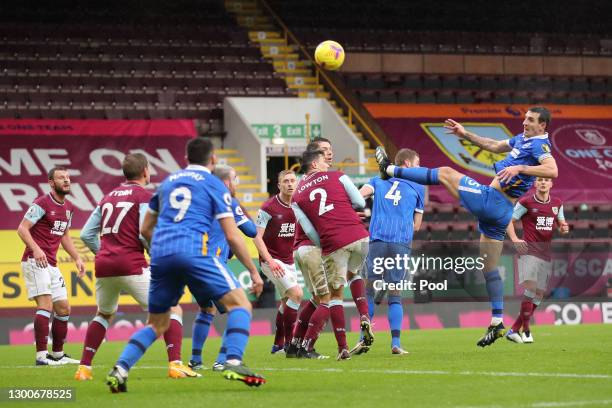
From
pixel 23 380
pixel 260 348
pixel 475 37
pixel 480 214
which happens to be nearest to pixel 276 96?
pixel 475 37

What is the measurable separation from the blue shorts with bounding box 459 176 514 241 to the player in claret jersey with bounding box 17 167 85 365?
4.55 m

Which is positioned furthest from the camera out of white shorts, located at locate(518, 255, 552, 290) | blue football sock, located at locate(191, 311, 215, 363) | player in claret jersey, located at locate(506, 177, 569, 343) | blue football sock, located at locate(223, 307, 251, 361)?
player in claret jersey, located at locate(506, 177, 569, 343)

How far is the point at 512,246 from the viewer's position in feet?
66.8

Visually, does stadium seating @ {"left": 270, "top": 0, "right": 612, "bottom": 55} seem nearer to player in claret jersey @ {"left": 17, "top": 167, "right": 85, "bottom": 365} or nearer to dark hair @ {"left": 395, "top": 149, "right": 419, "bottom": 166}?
dark hair @ {"left": 395, "top": 149, "right": 419, "bottom": 166}

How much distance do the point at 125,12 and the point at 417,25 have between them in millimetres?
9023

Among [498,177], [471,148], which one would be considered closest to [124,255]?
[498,177]

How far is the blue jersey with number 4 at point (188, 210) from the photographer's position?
26.6 feet

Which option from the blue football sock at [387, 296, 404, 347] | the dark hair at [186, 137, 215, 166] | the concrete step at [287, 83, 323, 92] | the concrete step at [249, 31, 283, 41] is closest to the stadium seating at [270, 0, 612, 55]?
the concrete step at [249, 31, 283, 41]

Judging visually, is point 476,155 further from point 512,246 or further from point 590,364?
point 590,364

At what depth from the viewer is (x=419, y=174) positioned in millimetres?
11555

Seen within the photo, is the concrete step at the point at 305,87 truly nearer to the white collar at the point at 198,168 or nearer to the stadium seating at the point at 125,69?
the stadium seating at the point at 125,69

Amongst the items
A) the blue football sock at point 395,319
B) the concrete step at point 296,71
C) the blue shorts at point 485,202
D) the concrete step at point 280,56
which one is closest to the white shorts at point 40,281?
the blue football sock at point 395,319

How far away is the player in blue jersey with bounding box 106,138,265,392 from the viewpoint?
8.07 m

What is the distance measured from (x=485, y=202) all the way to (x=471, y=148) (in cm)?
1855
